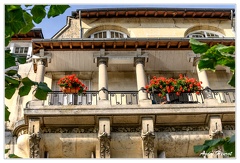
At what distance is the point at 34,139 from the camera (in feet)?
38.1

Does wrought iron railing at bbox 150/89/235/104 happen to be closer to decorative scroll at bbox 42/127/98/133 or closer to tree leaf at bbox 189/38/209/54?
decorative scroll at bbox 42/127/98/133

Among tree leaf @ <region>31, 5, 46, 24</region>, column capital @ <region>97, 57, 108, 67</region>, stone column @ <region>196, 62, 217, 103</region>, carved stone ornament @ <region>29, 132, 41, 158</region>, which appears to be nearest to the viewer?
tree leaf @ <region>31, 5, 46, 24</region>

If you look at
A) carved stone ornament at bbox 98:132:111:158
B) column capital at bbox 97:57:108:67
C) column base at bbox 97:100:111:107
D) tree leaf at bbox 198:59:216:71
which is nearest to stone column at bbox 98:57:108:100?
column capital at bbox 97:57:108:67

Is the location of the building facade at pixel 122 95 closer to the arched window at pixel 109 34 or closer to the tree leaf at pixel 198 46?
the arched window at pixel 109 34

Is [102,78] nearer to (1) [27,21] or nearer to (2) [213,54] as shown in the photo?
(1) [27,21]

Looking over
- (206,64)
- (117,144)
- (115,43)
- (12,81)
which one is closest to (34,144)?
(117,144)

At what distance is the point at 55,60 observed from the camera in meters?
14.6

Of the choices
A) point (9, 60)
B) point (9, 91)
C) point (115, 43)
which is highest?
point (115, 43)

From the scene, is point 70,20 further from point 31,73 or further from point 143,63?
point 143,63

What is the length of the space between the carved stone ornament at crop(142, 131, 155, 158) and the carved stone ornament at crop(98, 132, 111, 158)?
3.16 ft

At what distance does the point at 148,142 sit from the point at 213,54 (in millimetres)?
6186

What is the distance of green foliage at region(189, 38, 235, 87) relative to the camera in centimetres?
586

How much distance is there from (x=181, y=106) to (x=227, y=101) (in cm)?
218

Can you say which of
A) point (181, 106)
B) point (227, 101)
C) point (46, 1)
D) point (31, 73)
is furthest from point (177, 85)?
point (46, 1)
